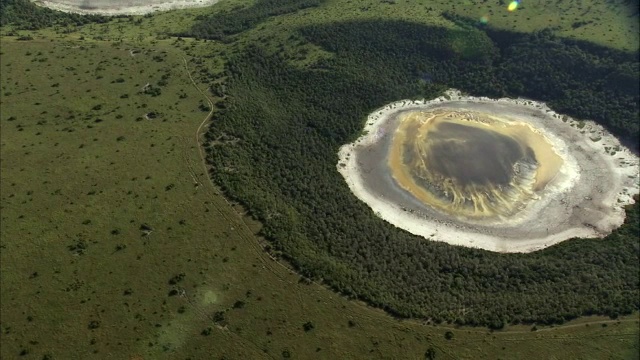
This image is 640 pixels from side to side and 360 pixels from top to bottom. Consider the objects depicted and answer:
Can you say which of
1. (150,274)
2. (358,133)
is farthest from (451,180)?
(150,274)

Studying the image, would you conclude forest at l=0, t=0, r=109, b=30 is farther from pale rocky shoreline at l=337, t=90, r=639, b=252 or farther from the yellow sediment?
the yellow sediment

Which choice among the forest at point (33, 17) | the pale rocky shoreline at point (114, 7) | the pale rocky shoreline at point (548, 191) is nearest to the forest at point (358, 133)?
the pale rocky shoreline at point (548, 191)

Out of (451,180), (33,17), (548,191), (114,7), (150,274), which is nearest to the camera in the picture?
(150,274)

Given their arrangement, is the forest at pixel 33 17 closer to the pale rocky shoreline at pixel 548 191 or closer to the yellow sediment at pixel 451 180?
the pale rocky shoreline at pixel 548 191

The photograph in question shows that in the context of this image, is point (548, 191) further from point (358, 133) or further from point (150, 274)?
point (150, 274)

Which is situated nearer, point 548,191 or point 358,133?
point 548,191

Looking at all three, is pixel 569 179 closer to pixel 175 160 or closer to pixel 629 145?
pixel 629 145

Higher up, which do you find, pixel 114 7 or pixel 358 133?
pixel 114 7
